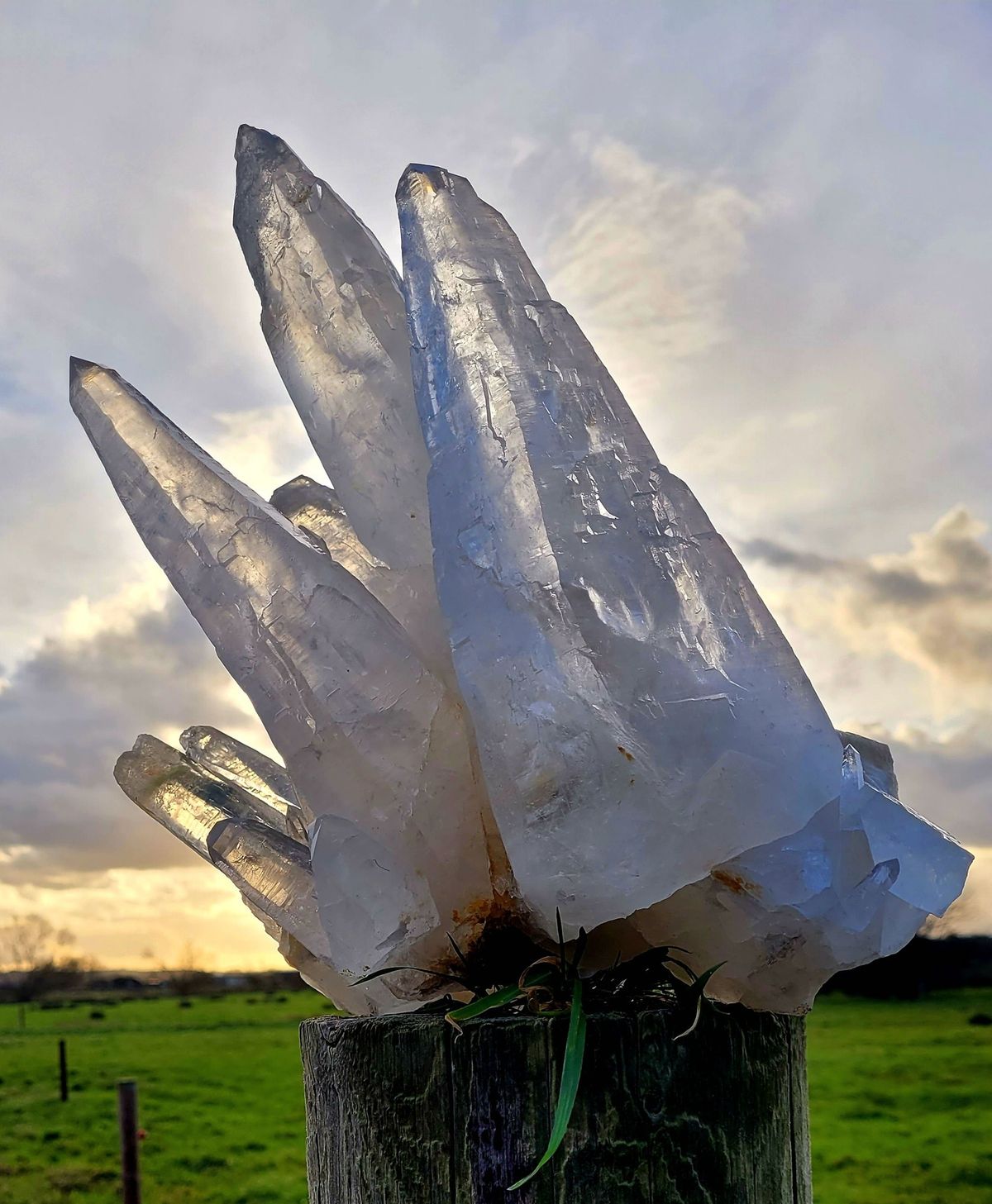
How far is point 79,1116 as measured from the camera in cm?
2014

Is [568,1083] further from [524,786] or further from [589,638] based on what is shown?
[589,638]

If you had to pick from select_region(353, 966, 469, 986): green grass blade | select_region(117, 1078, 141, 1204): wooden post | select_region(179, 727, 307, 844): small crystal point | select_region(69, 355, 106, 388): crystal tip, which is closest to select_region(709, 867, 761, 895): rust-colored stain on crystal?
select_region(353, 966, 469, 986): green grass blade

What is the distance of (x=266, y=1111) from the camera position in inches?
850

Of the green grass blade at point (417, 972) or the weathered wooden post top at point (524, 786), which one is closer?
the weathered wooden post top at point (524, 786)

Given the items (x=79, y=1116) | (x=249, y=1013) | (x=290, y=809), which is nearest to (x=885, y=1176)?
(x=79, y=1116)

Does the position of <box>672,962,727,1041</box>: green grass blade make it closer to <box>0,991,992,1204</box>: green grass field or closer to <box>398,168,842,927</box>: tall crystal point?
<box>398,168,842,927</box>: tall crystal point

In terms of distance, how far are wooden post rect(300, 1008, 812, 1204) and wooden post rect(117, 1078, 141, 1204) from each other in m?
10.1

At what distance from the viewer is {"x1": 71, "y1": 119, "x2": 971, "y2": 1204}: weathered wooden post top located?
142 centimetres

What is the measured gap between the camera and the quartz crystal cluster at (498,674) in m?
1.44

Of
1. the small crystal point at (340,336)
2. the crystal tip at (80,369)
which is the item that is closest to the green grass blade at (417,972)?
the small crystal point at (340,336)

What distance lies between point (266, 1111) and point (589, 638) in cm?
2317

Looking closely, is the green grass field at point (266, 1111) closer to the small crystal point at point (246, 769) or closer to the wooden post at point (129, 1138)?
the wooden post at point (129, 1138)

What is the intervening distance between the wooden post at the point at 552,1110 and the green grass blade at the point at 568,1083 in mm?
28

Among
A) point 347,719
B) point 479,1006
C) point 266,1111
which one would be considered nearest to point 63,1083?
point 266,1111
